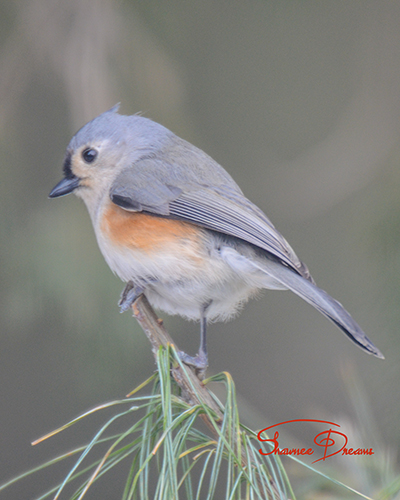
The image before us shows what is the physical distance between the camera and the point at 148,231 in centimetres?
167

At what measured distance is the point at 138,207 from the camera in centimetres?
171

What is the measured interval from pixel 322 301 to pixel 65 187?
988mm

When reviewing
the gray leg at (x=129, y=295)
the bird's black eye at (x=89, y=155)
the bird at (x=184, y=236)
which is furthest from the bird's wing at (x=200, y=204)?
the gray leg at (x=129, y=295)

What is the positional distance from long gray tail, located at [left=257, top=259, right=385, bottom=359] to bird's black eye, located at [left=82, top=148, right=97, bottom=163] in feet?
2.42

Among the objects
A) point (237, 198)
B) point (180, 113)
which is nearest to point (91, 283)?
point (237, 198)

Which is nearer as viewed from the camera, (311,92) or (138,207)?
(138,207)

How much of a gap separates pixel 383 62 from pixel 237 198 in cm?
122

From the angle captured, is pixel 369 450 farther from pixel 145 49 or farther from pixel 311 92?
pixel 311 92

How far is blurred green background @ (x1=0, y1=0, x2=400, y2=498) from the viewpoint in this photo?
1.93 meters

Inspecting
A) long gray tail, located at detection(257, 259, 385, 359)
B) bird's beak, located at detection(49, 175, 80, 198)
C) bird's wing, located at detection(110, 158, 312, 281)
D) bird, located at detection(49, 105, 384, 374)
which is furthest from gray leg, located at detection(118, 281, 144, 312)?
bird's beak, located at detection(49, 175, 80, 198)

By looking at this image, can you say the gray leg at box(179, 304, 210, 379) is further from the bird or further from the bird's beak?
the bird's beak

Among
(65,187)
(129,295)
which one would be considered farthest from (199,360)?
Result: (65,187)

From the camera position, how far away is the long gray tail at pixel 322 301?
1.32 m

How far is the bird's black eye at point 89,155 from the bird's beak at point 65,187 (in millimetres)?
75
